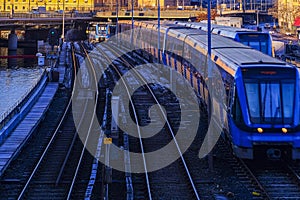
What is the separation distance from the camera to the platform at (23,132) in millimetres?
17984

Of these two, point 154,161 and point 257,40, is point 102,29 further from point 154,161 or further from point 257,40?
point 154,161

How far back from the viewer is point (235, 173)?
16.1m

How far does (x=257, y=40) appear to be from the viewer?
1094 inches

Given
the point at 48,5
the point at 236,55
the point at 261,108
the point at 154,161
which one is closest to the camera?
the point at 261,108

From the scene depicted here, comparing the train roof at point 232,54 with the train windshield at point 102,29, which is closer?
the train roof at point 232,54

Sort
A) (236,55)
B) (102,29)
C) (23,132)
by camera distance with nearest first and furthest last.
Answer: (236,55)
(23,132)
(102,29)

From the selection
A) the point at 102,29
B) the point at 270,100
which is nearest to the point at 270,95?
the point at 270,100

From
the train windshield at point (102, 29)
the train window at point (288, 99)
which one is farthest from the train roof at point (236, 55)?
the train windshield at point (102, 29)

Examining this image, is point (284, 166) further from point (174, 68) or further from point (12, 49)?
point (12, 49)

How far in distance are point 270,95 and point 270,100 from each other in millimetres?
138

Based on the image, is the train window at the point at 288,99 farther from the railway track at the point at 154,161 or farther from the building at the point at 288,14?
the building at the point at 288,14

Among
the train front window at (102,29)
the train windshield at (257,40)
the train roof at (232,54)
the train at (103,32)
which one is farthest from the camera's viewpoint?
the train front window at (102,29)

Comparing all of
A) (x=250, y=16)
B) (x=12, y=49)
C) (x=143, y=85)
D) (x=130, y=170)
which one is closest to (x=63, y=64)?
(x=143, y=85)

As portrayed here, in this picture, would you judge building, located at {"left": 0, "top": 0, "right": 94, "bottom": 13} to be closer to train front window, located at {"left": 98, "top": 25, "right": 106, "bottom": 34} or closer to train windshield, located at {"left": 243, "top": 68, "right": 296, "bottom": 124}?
train front window, located at {"left": 98, "top": 25, "right": 106, "bottom": 34}
